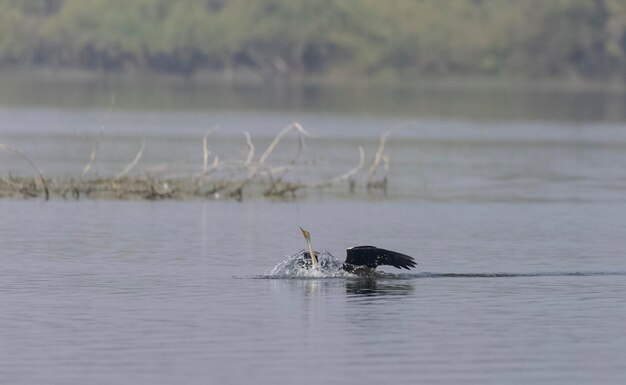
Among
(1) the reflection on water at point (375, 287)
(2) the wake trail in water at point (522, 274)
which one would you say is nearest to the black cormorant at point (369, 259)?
(1) the reflection on water at point (375, 287)

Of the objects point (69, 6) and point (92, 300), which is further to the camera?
point (69, 6)

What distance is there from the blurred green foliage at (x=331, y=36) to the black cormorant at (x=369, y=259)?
100547 mm

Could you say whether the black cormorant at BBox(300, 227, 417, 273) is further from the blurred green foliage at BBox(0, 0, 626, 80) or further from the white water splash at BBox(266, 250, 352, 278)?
the blurred green foliage at BBox(0, 0, 626, 80)

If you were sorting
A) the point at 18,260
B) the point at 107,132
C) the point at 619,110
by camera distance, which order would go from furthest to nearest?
the point at 619,110
the point at 107,132
the point at 18,260

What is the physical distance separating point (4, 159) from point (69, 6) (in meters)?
94.1

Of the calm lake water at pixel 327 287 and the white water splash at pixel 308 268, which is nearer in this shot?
the calm lake water at pixel 327 287

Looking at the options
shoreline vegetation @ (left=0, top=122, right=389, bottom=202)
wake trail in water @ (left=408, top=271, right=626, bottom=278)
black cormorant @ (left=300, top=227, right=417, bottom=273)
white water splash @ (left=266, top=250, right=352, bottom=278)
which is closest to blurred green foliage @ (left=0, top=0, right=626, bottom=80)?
shoreline vegetation @ (left=0, top=122, right=389, bottom=202)

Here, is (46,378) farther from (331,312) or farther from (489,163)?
(489,163)

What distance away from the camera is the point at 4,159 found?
139 feet

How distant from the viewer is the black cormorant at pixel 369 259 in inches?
802

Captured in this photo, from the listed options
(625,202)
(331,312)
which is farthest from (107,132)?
(331,312)

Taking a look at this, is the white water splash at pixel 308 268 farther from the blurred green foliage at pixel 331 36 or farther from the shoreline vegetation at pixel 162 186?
the blurred green foliage at pixel 331 36

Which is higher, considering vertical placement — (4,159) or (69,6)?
(69,6)

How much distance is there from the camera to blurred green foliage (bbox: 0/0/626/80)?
401ft
